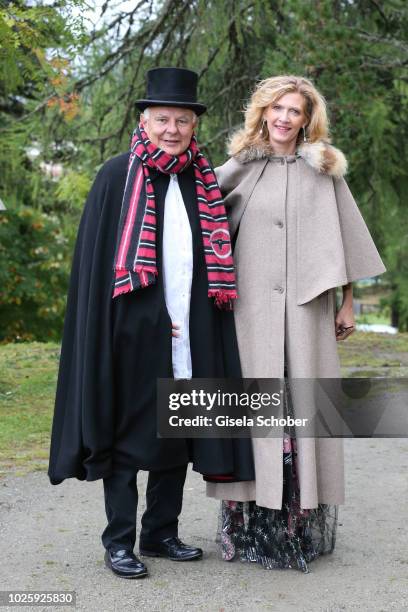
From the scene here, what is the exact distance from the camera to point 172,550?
4246 mm

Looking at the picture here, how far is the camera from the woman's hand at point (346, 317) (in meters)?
4.32

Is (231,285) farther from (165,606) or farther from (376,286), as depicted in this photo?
(376,286)

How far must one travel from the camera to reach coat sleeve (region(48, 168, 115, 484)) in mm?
3928

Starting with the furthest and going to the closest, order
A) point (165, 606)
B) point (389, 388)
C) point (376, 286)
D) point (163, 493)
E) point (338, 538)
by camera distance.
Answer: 1. point (376, 286)
2. point (389, 388)
3. point (338, 538)
4. point (163, 493)
5. point (165, 606)

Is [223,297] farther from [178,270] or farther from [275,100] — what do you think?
[275,100]

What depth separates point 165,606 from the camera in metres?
3.70

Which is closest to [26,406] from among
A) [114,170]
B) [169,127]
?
[114,170]

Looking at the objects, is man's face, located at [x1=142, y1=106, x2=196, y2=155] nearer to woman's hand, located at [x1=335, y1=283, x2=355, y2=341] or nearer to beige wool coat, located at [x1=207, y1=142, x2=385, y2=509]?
beige wool coat, located at [x1=207, y1=142, x2=385, y2=509]

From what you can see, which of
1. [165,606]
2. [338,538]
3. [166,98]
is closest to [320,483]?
[338,538]

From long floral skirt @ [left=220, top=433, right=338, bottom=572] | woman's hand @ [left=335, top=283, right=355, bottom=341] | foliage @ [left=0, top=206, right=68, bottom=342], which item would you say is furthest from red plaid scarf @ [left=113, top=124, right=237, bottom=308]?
foliage @ [left=0, top=206, right=68, bottom=342]

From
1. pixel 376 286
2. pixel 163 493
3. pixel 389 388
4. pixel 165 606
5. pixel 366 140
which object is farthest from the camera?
pixel 376 286

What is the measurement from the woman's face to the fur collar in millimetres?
65

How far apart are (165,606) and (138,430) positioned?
2.32ft

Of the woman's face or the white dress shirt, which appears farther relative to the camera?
the woman's face
